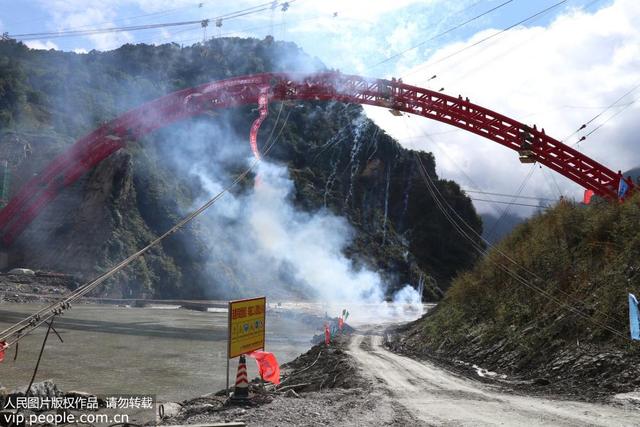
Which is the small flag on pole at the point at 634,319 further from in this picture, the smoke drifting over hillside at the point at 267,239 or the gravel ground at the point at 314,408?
the smoke drifting over hillside at the point at 267,239

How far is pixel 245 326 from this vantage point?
11.3m

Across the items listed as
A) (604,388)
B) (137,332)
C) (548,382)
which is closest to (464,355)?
(548,382)

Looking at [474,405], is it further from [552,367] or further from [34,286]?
[34,286]

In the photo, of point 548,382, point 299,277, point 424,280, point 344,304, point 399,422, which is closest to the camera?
point 399,422

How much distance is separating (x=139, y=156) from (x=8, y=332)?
67.6 metres

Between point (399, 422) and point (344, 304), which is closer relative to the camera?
point (399, 422)

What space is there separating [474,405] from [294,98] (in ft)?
102

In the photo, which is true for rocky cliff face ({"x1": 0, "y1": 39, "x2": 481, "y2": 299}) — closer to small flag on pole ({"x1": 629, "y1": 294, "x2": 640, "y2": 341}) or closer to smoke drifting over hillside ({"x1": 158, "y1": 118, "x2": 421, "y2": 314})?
smoke drifting over hillside ({"x1": 158, "y1": 118, "x2": 421, "y2": 314})

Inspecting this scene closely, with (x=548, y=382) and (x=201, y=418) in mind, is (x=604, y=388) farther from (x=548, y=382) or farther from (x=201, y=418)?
(x=201, y=418)

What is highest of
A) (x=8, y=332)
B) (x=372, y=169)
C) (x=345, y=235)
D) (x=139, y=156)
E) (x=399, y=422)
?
(x=372, y=169)

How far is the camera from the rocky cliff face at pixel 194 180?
5781 cm

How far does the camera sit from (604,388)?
1130cm

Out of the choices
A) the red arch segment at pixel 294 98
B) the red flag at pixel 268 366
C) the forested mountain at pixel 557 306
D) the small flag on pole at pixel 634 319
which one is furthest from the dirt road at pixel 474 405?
the red arch segment at pixel 294 98

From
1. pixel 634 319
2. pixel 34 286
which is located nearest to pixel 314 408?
pixel 634 319
